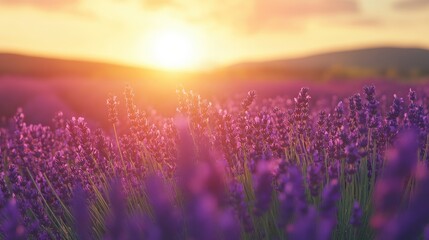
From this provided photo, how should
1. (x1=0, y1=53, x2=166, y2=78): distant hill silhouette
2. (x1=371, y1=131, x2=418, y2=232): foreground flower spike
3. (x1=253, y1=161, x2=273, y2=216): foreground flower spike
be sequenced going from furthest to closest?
(x1=0, y1=53, x2=166, y2=78): distant hill silhouette < (x1=253, y1=161, x2=273, y2=216): foreground flower spike < (x1=371, y1=131, x2=418, y2=232): foreground flower spike

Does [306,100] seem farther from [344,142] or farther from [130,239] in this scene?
[130,239]

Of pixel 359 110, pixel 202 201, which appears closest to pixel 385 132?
pixel 359 110

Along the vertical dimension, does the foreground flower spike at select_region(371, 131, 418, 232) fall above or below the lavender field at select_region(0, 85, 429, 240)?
above

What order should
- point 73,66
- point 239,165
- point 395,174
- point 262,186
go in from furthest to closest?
point 73,66, point 239,165, point 262,186, point 395,174

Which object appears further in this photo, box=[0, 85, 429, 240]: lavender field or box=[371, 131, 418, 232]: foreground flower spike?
box=[0, 85, 429, 240]: lavender field

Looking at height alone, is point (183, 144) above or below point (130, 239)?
above

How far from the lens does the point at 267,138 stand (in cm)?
264

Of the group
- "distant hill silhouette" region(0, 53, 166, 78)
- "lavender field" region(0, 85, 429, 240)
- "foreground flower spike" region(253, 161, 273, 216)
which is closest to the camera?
"foreground flower spike" region(253, 161, 273, 216)

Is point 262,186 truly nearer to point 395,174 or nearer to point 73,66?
point 395,174

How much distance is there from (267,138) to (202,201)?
1.60 m

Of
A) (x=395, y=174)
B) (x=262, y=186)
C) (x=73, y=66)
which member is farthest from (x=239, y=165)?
(x=73, y=66)

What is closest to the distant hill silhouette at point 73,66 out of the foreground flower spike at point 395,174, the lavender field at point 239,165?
the lavender field at point 239,165

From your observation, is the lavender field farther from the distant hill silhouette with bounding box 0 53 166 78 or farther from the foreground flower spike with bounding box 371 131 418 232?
the distant hill silhouette with bounding box 0 53 166 78

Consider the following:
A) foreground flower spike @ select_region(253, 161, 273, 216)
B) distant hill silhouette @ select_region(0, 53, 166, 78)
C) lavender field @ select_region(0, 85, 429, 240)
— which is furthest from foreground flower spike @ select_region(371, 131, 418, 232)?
distant hill silhouette @ select_region(0, 53, 166, 78)
